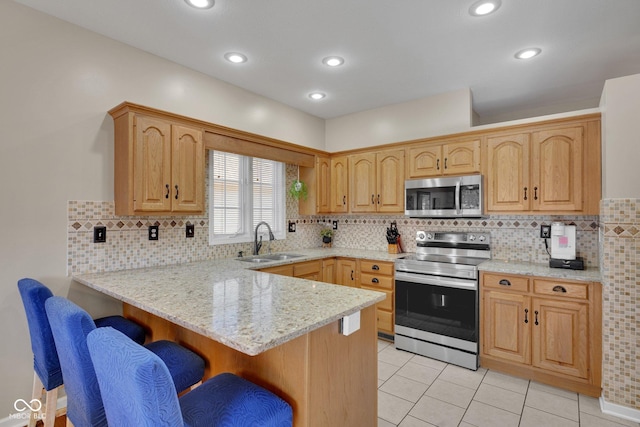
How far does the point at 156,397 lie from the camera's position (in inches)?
32.9

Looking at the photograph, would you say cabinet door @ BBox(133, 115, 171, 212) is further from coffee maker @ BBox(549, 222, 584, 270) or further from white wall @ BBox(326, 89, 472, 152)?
coffee maker @ BBox(549, 222, 584, 270)

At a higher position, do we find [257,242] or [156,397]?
[257,242]

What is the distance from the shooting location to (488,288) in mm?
2861

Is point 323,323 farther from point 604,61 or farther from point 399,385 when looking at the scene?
point 604,61

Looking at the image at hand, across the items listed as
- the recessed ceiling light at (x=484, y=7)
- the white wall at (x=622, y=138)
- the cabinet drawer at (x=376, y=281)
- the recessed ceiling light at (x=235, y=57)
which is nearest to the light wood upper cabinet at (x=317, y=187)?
the cabinet drawer at (x=376, y=281)

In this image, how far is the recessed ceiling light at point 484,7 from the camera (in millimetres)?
2045

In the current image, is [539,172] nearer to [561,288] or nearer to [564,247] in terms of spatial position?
[564,247]

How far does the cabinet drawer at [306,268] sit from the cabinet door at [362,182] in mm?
889

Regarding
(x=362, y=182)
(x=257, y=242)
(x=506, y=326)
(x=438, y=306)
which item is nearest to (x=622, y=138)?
(x=506, y=326)

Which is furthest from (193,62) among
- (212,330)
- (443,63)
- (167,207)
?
(212,330)

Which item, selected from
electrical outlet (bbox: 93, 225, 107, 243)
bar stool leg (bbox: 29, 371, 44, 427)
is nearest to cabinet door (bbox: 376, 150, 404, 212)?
electrical outlet (bbox: 93, 225, 107, 243)

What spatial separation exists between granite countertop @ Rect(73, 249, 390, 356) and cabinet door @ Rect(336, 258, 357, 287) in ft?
5.09

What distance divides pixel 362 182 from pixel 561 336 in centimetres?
244

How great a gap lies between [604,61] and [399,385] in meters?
3.26
